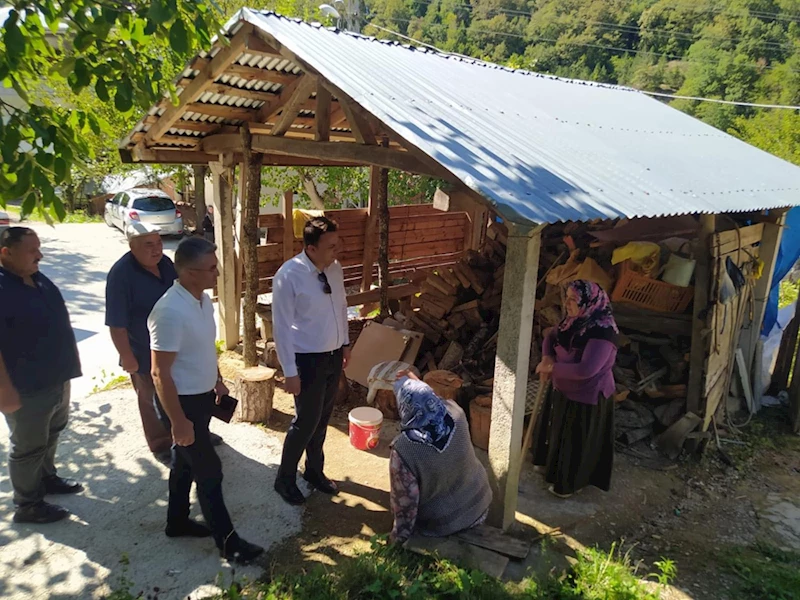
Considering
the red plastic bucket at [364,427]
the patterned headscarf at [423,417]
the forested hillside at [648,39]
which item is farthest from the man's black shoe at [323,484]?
the forested hillside at [648,39]

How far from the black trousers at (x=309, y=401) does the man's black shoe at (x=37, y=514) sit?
1489 mm

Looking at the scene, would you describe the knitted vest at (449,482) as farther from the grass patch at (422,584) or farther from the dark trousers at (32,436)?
the dark trousers at (32,436)

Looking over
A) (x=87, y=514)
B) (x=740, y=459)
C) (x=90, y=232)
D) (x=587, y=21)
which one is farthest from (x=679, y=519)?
(x=587, y=21)

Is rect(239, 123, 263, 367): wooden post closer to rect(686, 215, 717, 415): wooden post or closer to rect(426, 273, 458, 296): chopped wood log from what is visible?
rect(426, 273, 458, 296): chopped wood log

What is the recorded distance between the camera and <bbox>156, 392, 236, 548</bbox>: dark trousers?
309cm

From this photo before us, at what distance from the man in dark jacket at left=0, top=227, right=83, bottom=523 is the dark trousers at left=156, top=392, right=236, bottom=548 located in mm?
850

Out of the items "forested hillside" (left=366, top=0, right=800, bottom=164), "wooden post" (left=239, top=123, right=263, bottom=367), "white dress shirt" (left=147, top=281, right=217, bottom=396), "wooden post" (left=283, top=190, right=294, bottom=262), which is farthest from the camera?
"forested hillside" (left=366, top=0, right=800, bottom=164)

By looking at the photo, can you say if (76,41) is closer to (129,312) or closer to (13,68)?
(13,68)

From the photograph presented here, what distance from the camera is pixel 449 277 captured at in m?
6.55

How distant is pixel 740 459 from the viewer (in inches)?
207

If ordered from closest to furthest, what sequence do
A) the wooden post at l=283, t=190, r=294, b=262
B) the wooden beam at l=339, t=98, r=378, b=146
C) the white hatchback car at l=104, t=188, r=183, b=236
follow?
the wooden beam at l=339, t=98, r=378, b=146 → the wooden post at l=283, t=190, r=294, b=262 → the white hatchback car at l=104, t=188, r=183, b=236

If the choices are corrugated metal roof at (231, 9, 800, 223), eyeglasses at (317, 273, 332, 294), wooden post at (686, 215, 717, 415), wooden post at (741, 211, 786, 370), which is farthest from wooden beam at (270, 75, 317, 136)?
wooden post at (741, 211, 786, 370)

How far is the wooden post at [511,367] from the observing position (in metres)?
3.31

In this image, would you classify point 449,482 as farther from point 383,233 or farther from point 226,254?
point 226,254
